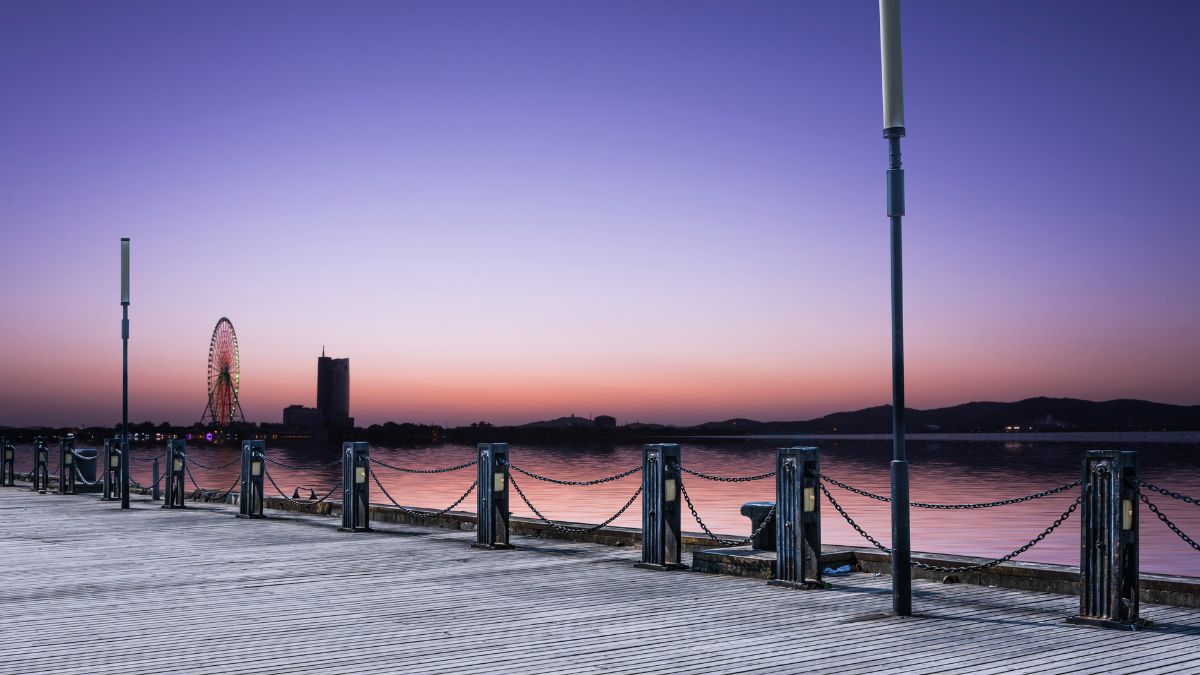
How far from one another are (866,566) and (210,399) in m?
84.8

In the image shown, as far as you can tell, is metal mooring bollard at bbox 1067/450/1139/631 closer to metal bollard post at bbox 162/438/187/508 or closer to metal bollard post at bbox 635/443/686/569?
metal bollard post at bbox 635/443/686/569

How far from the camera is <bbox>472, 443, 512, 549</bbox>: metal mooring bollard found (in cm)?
1563

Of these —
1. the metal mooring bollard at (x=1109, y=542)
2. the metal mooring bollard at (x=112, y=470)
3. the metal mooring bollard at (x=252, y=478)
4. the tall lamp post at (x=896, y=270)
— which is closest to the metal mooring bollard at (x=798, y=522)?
the tall lamp post at (x=896, y=270)

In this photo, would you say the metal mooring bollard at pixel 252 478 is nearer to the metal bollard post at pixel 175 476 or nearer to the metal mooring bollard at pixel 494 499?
the metal bollard post at pixel 175 476

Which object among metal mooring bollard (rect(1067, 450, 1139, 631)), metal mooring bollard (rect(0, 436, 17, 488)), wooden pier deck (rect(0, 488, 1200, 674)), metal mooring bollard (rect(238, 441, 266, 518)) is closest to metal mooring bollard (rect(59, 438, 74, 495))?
metal mooring bollard (rect(0, 436, 17, 488))

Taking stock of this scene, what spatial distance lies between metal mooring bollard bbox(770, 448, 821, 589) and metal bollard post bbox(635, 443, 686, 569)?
5.38ft

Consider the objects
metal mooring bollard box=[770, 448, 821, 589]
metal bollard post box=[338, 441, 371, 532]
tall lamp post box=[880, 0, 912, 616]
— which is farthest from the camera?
metal bollard post box=[338, 441, 371, 532]

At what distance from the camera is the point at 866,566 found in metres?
12.7

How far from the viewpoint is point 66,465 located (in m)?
31.9

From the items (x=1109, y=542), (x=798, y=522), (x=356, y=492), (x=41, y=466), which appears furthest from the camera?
(x=41, y=466)

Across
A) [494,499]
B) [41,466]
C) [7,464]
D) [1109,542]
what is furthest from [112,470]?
[1109,542]

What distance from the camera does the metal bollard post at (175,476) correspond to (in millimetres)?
25016

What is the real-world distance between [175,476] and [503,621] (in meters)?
18.2

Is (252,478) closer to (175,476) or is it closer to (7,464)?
(175,476)
